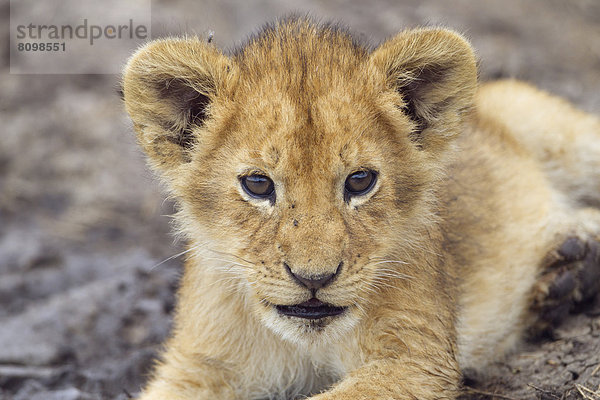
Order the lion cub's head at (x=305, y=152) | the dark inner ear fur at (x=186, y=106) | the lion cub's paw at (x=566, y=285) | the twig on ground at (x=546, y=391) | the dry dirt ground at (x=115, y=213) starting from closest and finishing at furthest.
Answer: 1. the lion cub's head at (x=305, y=152)
2. the dark inner ear fur at (x=186, y=106)
3. the twig on ground at (x=546, y=391)
4. the lion cub's paw at (x=566, y=285)
5. the dry dirt ground at (x=115, y=213)

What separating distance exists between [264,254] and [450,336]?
1335 millimetres

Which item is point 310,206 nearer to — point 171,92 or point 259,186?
point 259,186

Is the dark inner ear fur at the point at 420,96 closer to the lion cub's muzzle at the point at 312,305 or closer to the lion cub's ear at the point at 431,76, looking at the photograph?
the lion cub's ear at the point at 431,76

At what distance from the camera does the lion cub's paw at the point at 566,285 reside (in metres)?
5.18

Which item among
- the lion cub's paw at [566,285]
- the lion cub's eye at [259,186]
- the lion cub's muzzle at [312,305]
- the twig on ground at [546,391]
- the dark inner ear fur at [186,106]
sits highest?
the dark inner ear fur at [186,106]

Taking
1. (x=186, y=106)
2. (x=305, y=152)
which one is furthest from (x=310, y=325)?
(x=186, y=106)

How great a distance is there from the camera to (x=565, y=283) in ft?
17.0

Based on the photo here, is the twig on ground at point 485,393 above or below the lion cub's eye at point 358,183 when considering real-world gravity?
below

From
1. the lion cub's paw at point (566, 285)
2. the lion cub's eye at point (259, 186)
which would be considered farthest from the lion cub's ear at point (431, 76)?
the lion cub's paw at point (566, 285)

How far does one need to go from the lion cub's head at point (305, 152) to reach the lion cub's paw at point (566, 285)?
152 centimetres

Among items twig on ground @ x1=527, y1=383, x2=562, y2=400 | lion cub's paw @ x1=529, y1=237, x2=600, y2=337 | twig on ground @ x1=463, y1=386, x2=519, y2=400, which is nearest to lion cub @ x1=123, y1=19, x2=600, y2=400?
twig on ground @ x1=463, y1=386, x2=519, y2=400

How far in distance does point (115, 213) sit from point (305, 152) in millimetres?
5234

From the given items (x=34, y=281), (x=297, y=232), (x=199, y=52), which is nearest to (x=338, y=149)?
(x=297, y=232)

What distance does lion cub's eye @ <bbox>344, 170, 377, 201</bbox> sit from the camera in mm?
3607
